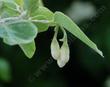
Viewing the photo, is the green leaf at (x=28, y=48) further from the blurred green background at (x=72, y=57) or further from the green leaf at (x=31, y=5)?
the blurred green background at (x=72, y=57)

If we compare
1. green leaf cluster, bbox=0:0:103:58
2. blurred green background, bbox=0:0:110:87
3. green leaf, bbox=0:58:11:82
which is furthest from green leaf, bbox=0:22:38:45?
blurred green background, bbox=0:0:110:87

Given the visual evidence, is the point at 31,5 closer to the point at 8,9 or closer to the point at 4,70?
the point at 8,9

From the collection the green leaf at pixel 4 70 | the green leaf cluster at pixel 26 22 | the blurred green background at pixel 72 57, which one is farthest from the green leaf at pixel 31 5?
the blurred green background at pixel 72 57

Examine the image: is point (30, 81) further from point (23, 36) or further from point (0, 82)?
point (23, 36)

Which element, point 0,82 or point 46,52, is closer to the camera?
point 0,82

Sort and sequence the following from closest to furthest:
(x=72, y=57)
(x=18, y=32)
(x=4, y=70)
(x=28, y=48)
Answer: (x=18, y=32)
(x=28, y=48)
(x=4, y=70)
(x=72, y=57)

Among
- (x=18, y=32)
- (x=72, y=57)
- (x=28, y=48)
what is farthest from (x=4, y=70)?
(x=18, y=32)

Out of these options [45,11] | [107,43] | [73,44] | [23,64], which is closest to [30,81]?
[23,64]
